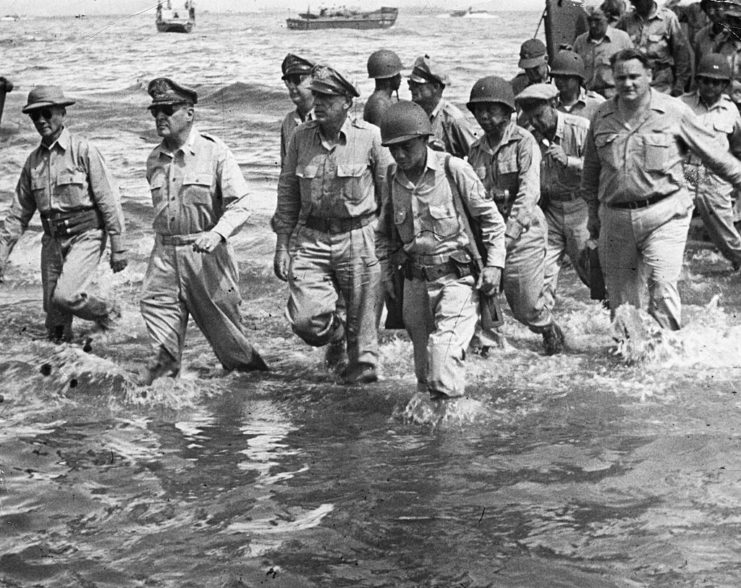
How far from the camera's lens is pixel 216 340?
396 inches

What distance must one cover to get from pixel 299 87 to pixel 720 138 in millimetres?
3403

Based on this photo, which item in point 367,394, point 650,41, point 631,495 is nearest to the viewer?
point 631,495

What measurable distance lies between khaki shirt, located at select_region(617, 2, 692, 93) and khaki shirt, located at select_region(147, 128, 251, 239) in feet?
23.1

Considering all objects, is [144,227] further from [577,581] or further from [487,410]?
[577,581]

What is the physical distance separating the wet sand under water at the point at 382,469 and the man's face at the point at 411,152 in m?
1.60

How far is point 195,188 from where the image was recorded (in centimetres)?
948

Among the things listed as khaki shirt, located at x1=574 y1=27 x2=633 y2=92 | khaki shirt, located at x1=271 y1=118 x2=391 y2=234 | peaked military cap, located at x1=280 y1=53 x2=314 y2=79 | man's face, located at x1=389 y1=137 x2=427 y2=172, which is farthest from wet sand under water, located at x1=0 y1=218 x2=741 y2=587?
khaki shirt, located at x1=574 y1=27 x2=633 y2=92

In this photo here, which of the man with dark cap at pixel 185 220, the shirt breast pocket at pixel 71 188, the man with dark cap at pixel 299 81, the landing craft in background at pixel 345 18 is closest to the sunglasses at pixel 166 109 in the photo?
the man with dark cap at pixel 185 220

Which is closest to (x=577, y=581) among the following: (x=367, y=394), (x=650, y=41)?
(x=367, y=394)

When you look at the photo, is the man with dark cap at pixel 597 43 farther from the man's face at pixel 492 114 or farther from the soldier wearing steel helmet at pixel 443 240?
the soldier wearing steel helmet at pixel 443 240

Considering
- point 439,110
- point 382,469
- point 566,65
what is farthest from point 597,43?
point 382,469

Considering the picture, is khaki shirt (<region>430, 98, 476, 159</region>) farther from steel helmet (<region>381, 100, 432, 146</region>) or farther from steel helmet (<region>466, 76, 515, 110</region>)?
steel helmet (<region>381, 100, 432, 146</region>)

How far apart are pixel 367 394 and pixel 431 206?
185cm

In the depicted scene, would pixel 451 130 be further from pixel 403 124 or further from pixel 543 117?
pixel 403 124
